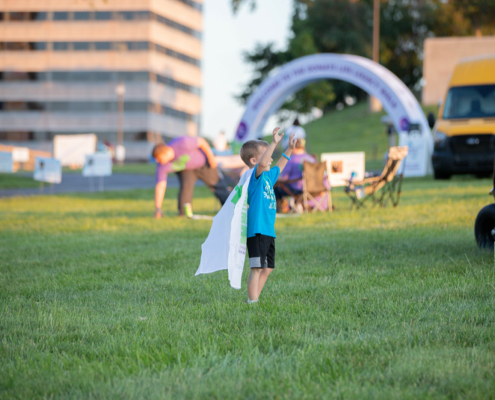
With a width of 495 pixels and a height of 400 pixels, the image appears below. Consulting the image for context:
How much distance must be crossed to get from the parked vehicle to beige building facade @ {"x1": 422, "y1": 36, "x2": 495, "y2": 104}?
2372cm

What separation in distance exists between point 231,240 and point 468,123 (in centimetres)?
1387

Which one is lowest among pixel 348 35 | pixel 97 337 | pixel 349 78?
pixel 97 337

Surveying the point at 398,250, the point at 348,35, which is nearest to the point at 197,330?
the point at 398,250

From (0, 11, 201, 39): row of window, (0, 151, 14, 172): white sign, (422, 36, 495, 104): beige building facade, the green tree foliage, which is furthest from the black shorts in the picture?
(0, 11, 201, 39): row of window

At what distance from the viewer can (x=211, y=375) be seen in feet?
9.46

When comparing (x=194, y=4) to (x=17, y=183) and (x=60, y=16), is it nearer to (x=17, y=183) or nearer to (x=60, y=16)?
(x=60, y=16)

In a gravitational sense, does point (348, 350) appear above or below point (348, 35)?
below

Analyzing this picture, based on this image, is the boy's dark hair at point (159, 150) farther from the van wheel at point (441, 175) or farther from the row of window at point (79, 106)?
the row of window at point (79, 106)

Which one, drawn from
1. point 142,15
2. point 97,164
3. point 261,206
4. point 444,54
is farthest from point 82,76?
point 261,206

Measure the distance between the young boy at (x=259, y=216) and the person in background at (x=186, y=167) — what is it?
20.3 ft

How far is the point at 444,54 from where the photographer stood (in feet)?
134

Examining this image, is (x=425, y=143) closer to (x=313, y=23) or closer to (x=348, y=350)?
(x=348, y=350)

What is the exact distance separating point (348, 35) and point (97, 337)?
188 feet

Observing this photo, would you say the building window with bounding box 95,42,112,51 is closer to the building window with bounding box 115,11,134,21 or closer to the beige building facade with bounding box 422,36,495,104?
the building window with bounding box 115,11,134,21
